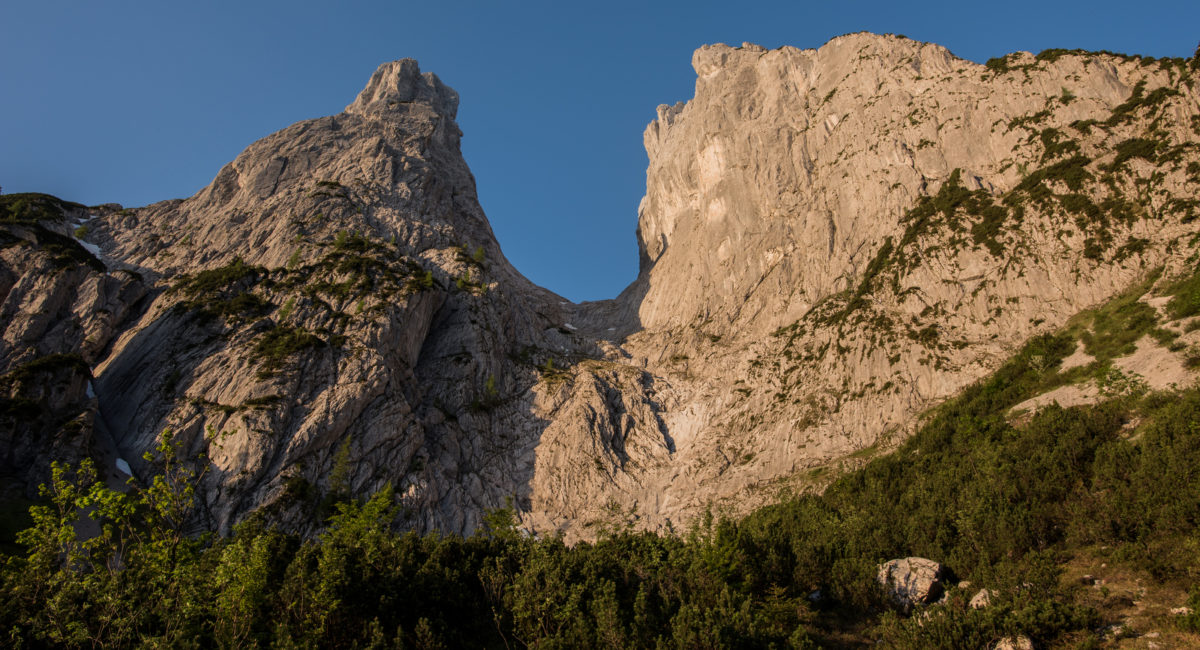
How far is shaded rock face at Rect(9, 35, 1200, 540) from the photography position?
2195 inches

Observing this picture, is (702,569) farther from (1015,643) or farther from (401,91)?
(401,91)

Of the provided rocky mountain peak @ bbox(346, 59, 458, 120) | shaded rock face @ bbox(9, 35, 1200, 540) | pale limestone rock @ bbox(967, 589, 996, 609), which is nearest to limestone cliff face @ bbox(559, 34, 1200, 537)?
shaded rock face @ bbox(9, 35, 1200, 540)

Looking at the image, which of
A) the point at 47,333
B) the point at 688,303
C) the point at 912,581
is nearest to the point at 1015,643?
the point at 912,581

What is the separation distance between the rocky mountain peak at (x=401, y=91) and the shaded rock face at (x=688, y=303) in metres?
30.3

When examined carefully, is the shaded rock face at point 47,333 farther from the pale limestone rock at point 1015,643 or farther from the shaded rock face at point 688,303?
the pale limestone rock at point 1015,643

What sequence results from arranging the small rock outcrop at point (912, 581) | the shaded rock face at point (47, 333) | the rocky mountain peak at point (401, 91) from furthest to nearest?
the rocky mountain peak at point (401, 91) → the shaded rock face at point (47, 333) → the small rock outcrop at point (912, 581)

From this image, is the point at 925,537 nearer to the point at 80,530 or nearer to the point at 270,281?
the point at 80,530

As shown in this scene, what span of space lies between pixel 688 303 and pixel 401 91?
286ft

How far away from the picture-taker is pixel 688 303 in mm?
90875

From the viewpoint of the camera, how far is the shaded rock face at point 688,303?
55.8m

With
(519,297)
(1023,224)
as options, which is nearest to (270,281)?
(519,297)

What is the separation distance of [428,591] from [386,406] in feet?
145

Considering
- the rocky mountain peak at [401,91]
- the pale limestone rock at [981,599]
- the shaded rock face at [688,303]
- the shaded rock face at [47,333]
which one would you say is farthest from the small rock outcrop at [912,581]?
the rocky mountain peak at [401,91]

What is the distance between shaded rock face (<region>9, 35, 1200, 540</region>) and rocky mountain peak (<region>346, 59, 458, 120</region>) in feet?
99.5
